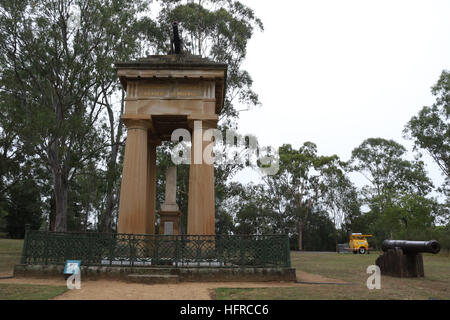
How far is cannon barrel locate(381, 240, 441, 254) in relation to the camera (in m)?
10.9

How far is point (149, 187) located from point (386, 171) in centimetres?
4013

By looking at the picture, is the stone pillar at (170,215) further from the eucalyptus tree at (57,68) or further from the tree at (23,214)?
the tree at (23,214)

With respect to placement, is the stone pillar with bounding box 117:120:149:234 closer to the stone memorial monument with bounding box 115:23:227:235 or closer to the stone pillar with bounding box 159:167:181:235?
the stone memorial monument with bounding box 115:23:227:235

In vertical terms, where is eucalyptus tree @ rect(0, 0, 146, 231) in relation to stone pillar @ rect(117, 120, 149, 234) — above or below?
above

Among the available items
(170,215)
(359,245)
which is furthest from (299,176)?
(170,215)

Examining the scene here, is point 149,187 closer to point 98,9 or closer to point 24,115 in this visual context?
point 24,115

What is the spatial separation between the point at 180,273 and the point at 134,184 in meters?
4.27

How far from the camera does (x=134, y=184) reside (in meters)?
12.4

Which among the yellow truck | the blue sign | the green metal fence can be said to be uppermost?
the green metal fence

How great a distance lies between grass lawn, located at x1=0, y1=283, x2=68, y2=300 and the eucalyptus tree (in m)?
11.0

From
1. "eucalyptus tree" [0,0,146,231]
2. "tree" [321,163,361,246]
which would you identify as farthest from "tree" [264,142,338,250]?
"eucalyptus tree" [0,0,146,231]

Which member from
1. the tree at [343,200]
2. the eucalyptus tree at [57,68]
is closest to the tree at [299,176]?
Result: the tree at [343,200]

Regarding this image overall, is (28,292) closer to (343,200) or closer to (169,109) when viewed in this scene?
(169,109)

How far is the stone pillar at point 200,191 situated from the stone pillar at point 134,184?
5.98 ft
